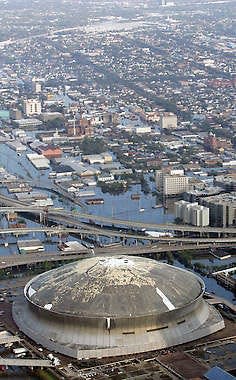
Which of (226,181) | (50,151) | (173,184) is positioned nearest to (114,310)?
(173,184)

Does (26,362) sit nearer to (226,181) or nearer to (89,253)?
(89,253)

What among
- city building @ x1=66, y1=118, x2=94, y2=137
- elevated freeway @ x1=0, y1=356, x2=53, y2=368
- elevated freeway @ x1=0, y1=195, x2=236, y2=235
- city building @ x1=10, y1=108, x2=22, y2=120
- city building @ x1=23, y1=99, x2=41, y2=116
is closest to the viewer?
elevated freeway @ x1=0, y1=356, x2=53, y2=368

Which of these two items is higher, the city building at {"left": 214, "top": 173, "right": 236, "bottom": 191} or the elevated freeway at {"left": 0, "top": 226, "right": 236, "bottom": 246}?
the elevated freeway at {"left": 0, "top": 226, "right": 236, "bottom": 246}

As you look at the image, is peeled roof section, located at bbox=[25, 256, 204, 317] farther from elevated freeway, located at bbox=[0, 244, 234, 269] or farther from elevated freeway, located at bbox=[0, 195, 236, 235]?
elevated freeway, located at bbox=[0, 195, 236, 235]

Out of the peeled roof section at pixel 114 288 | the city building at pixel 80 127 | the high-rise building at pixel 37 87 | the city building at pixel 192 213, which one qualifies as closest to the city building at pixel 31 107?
the city building at pixel 80 127

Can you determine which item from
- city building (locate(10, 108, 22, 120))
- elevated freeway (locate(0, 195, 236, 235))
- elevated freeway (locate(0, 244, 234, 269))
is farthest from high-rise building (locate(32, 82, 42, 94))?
elevated freeway (locate(0, 244, 234, 269))

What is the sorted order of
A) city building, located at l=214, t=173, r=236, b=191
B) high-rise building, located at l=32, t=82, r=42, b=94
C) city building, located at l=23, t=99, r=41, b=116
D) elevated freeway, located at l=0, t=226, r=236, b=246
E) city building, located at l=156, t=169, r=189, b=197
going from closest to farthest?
elevated freeway, located at l=0, t=226, r=236, b=246 → city building, located at l=214, t=173, r=236, b=191 → city building, located at l=156, t=169, r=189, b=197 → city building, located at l=23, t=99, r=41, b=116 → high-rise building, located at l=32, t=82, r=42, b=94

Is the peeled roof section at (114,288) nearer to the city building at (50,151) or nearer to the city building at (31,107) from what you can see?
the city building at (50,151)
